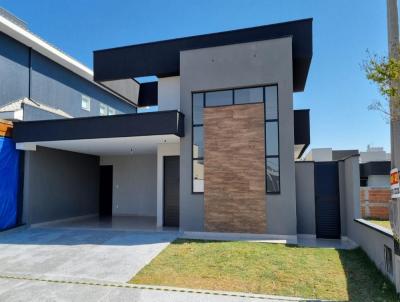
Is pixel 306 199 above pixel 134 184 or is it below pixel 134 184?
below

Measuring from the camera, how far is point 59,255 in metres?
7.42

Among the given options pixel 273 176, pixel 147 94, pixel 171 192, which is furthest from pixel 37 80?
pixel 273 176

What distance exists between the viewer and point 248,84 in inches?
374

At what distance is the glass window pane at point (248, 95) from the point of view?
9492mm

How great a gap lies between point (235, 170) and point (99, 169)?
8810 mm

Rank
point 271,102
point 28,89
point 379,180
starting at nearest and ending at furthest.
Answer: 1. point 271,102
2. point 28,89
3. point 379,180

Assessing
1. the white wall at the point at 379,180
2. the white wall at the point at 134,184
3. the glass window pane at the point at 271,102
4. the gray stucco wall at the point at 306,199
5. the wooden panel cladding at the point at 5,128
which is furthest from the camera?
the white wall at the point at 379,180

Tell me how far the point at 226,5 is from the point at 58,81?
954 cm

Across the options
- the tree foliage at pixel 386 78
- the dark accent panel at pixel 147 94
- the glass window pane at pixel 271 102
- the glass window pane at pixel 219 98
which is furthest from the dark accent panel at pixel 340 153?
the tree foliage at pixel 386 78

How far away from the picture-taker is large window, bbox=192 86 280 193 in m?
9.18

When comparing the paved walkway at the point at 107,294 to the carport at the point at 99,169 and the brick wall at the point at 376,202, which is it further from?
the brick wall at the point at 376,202

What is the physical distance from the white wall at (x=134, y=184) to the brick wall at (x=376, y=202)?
10.5 meters

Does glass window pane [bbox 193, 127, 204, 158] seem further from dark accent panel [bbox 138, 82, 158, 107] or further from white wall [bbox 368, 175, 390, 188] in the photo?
white wall [bbox 368, 175, 390, 188]

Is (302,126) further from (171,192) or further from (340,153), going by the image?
(340,153)
